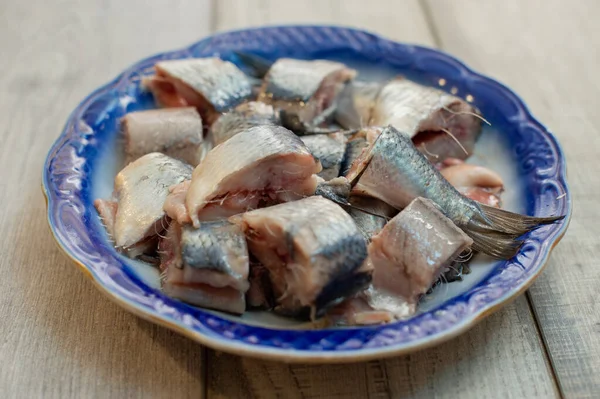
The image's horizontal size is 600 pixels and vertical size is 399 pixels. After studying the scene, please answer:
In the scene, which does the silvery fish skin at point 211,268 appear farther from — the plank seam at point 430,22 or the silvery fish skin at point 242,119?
the plank seam at point 430,22

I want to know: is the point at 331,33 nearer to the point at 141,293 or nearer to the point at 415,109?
the point at 415,109

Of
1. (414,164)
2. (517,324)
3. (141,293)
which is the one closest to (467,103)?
(414,164)

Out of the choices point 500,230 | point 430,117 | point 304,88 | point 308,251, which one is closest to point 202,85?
point 304,88

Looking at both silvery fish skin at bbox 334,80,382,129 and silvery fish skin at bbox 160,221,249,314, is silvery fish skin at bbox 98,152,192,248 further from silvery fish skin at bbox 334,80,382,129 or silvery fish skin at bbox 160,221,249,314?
silvery fish skin at bbox 334,80,382,129

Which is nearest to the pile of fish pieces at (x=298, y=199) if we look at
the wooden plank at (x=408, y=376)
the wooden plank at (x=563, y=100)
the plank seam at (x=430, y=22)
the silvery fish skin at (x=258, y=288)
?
the silvery fish skin at (x=258, y=288)

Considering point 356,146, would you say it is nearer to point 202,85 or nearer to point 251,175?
point 251,175
